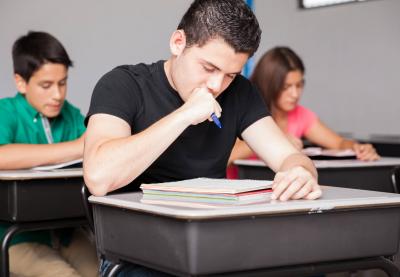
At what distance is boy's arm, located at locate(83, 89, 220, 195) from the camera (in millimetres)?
1699

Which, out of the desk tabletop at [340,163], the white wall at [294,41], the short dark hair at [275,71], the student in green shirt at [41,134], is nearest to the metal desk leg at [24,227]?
the student in green shirt at [41,134]

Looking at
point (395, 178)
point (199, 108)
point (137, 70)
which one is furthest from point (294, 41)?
point (199, 108)

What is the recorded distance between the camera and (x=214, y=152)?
2.00m

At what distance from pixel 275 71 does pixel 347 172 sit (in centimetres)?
79

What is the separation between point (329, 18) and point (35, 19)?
2.05 metres

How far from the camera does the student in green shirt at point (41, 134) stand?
8.30ft

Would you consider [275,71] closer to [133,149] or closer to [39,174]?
[39,174]

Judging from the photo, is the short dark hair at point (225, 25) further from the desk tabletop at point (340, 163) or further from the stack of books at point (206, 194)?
the desk tabletop at point (340, 163)

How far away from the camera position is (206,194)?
1471 mm

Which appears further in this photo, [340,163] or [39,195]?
[340,163]

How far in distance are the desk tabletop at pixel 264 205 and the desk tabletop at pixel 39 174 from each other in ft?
2.50

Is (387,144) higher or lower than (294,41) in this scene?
lower

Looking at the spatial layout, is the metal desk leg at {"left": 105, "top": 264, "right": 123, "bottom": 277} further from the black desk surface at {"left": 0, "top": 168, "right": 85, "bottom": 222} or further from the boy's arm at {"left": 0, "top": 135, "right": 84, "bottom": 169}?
the boy's arm at {"left": 0, "top": 135, "right": 84, "bottom": 169}

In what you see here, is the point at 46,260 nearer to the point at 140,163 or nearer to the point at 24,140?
the point at 24,140
